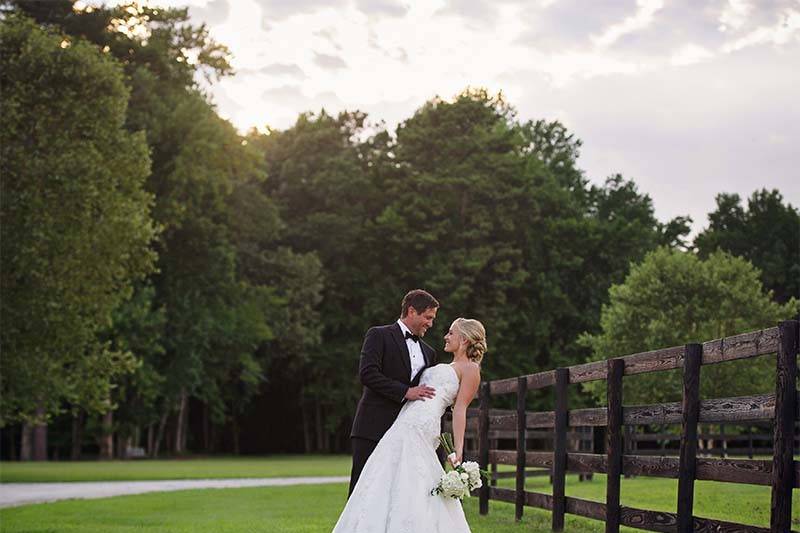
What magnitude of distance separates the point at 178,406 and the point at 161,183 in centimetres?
1157

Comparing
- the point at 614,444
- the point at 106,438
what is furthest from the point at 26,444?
the point at 614,444

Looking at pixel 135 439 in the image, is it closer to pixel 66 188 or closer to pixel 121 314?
pixel 121 314

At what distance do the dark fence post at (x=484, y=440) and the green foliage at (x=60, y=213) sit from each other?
1712 centimetres

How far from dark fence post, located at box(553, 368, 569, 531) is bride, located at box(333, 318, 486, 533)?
142 inches

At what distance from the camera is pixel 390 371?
32.9 ft

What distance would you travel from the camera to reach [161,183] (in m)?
43.9

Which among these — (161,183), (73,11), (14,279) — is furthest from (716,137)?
(14,279)

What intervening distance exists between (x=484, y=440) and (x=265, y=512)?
359cm

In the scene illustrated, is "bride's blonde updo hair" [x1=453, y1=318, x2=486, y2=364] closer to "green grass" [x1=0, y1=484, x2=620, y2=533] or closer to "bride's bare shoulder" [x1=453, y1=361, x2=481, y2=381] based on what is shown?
"bride's bare shoulder" [x1=453, y1=361, x2=481, y2=381]

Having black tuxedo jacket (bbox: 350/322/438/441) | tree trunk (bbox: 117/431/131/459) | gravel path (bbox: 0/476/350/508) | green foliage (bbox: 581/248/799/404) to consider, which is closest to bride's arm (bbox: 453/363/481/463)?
black tuxedo jacket (bbox: 350/322/438/441)

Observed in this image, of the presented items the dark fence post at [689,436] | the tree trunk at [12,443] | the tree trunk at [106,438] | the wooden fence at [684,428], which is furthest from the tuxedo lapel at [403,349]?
the tree trunk at [12,443]

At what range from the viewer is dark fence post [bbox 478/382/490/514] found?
1609 cm

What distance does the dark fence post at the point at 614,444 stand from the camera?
11.2 metres

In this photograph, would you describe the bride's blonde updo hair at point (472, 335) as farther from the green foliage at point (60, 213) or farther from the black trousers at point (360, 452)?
the green foliage at point (60, 213)
